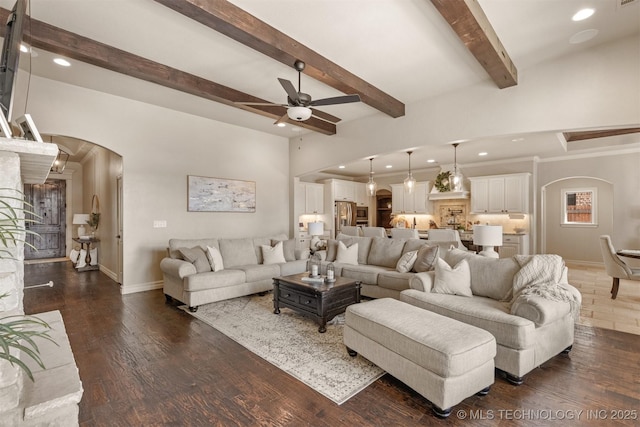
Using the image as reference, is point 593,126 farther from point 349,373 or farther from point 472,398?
point 349,373

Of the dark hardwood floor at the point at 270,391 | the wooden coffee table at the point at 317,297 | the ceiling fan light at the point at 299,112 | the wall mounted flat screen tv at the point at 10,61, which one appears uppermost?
the ceiling fan light at the point at 299,112

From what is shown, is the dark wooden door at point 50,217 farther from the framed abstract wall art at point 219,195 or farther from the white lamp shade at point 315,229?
the white lamp shade at point 315,229

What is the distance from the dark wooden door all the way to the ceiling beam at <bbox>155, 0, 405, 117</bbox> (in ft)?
31.5

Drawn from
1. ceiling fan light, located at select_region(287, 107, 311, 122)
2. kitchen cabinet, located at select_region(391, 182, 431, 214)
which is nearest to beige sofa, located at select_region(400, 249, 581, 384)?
ceiling fan light, located at select_region(287, 107, 311, 122)

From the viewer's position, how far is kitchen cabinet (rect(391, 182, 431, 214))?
29.6 feet

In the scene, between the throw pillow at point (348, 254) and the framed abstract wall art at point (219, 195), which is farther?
the framed abstract wall art at point (219, 195)

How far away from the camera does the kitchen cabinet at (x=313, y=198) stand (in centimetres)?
877

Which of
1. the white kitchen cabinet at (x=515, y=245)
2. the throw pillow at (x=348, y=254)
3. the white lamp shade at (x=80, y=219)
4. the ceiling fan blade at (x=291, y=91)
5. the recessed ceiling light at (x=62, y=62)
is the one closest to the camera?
the ceiling fan blade at (x=291, y=91)

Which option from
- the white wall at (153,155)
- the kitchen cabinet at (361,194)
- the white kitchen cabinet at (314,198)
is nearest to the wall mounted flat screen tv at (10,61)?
the white wall at (153,155)

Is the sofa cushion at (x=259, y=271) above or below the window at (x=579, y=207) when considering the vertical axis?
below

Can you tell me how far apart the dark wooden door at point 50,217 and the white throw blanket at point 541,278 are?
11770 millimetres

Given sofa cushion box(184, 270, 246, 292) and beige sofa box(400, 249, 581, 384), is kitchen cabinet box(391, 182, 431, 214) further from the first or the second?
sofa cushion box(184, 270, 246, 292)

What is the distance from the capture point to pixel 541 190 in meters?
8.02

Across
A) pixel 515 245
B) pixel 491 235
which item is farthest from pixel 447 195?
pixel 491 235
